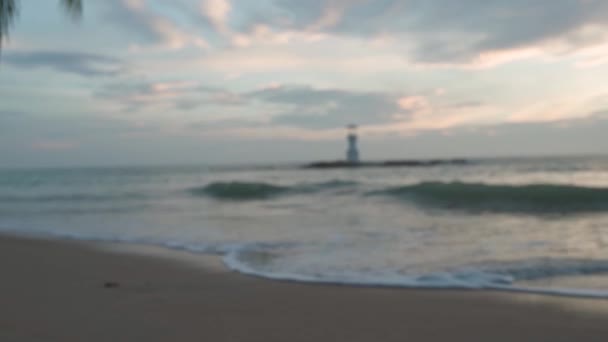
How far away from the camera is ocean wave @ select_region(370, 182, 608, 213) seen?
50.3 ft

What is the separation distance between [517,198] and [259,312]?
1488 centimetres

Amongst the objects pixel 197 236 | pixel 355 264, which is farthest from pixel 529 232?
pixel 197 236

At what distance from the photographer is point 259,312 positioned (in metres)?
4.36

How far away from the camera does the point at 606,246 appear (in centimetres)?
745

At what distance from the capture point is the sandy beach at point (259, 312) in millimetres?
3738

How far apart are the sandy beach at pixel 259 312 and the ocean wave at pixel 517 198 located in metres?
10.7

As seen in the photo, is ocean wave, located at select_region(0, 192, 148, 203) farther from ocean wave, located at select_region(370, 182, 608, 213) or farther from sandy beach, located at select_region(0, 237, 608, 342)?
sandy beach, located at select_region(0, 237, 608, 342)

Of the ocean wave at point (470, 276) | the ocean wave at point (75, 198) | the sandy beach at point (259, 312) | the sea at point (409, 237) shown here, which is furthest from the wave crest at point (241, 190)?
the sandy beach at point (259, 312)

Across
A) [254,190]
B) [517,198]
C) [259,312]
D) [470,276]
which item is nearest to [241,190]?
[254,190]

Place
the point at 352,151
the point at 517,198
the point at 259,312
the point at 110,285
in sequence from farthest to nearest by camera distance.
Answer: the point at 352,151 < the point at 517,198 < the point at 110,285 < the point at 259,312

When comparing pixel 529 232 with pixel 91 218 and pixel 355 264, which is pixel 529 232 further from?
pixel 91 218

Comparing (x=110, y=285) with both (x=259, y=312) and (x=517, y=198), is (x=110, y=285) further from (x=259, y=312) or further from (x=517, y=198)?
(x=517, y=198)

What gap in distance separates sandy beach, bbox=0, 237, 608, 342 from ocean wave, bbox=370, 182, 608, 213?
35.2 ft

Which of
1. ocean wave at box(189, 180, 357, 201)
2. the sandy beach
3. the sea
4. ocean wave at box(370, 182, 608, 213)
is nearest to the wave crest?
ocean wave at box(189, 180, 357, 201)
